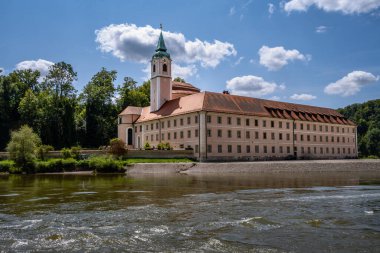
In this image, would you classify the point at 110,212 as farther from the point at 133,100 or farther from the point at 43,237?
the point at 133,100

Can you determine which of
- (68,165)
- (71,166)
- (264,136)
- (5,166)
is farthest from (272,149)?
(5,166)

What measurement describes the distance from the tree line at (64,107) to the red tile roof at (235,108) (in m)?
8.83

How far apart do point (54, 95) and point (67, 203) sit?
63087mm

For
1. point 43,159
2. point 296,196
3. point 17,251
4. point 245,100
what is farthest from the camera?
point 245,100

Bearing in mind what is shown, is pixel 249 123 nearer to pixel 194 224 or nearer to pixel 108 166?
pixel 108 166

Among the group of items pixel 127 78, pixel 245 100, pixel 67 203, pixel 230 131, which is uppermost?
pixel 127 78

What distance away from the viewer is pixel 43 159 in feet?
174

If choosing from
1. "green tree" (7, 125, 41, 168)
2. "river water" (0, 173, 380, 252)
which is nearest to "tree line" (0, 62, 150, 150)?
"green tree" (7, 125, 41, 168)

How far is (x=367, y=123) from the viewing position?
116m

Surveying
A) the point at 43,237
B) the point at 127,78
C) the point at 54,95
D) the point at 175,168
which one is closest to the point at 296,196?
the point at 43,237

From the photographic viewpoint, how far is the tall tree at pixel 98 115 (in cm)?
7825

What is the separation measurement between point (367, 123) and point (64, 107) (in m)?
89.4

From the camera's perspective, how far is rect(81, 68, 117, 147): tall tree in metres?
78.2

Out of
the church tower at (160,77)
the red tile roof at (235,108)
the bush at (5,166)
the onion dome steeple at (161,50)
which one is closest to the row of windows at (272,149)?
the red tile roof at (235,108)
